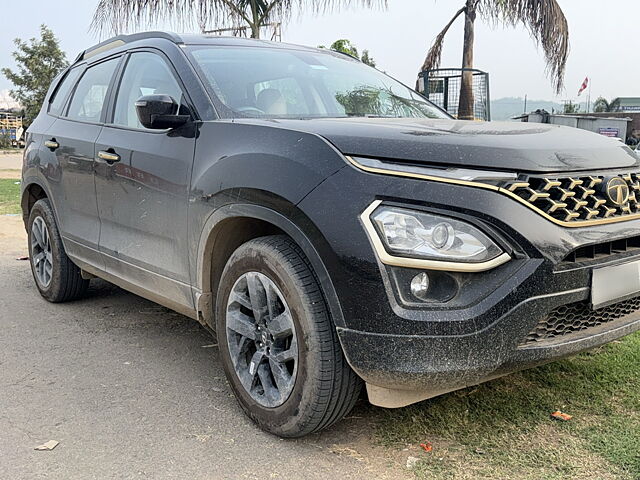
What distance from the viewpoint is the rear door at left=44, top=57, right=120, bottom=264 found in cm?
397

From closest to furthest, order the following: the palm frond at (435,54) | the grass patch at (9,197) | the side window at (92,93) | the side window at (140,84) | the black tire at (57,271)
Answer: the side window at (140,84)
the side window at (92,93)
the black tire at (57,271)
the grass patch at (9,197)
the palm frond at (435,54)

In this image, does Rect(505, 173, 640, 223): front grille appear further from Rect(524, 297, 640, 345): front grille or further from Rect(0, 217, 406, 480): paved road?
Rect(0, 217, 406, 480): paved road

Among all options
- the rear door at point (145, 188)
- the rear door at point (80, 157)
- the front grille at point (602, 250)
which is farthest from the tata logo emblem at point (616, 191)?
the rear door at point (80, 157)

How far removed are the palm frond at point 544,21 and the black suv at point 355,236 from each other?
890 cm

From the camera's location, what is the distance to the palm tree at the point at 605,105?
4406 centimetres

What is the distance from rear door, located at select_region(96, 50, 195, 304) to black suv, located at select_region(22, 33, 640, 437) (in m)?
0.01

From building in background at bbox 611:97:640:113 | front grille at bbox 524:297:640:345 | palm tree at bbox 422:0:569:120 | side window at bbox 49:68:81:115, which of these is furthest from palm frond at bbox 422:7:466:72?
building in background at bbox 611:97:640:113

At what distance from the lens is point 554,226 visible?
227 cm

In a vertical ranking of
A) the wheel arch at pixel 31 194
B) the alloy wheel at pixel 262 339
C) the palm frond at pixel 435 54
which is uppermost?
the palm frond at pixel 435 54

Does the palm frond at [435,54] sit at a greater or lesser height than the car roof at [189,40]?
greater

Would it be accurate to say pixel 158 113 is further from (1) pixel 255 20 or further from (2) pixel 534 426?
(1) pixel 255 20

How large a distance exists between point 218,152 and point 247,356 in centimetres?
92

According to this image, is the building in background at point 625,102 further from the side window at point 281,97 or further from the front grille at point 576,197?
the front grille at point 576,197

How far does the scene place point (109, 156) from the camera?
3.65m
